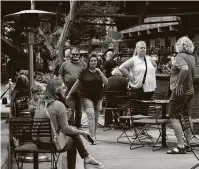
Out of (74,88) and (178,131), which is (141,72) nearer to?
(74,88)

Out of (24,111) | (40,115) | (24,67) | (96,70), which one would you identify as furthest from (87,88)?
(24,67)

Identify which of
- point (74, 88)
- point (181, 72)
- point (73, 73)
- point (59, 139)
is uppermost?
point (181, 72)

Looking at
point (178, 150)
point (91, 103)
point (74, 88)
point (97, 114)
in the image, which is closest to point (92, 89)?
point (91, 103)

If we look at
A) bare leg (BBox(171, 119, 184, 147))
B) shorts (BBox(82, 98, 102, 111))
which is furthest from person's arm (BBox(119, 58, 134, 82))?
bare leg (BBox(171, 119, 184, 147))

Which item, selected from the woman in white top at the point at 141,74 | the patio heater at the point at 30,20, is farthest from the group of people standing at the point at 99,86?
the patio heater at the point at 30,20

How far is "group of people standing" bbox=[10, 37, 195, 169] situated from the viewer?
738 centimetres

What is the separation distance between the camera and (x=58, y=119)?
23.8 ft

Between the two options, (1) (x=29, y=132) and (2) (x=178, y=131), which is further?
(2) (x=178, y=131)

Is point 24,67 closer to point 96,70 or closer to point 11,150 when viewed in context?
point 96,70

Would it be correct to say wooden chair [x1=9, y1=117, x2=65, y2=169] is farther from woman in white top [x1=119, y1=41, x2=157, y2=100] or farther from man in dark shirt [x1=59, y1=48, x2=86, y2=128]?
man in dark shirt [x1=59, y1=48, x2=86, y2=128]

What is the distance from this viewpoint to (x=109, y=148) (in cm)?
1090

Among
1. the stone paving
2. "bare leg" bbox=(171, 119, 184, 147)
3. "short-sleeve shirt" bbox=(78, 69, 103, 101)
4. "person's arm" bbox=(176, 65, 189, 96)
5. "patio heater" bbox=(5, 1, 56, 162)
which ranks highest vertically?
"patio heater" bbox=(5, 1, 56, 162)

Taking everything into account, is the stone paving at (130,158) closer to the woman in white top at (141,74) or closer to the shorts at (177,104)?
the shorts at (177,104)

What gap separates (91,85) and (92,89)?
79 mm
